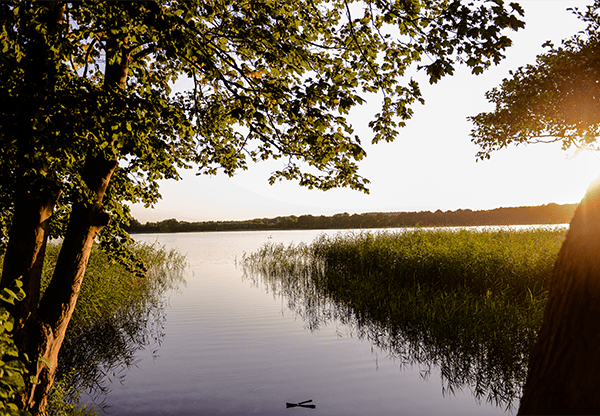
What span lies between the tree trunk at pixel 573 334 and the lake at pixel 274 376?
4321 millimetres

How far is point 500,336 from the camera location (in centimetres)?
794

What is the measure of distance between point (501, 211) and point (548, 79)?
30.1 meters

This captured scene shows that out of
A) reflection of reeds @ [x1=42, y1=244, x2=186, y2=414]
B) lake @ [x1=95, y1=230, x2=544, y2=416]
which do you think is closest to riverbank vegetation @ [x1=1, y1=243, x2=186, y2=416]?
reflection of reeds @ [x1=42, y1=244, x2=186, y2=414]

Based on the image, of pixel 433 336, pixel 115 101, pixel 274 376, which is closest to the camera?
pixel 115 101

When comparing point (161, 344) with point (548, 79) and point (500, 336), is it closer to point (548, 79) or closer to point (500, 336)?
point (500, 336)

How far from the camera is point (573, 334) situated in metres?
2.42

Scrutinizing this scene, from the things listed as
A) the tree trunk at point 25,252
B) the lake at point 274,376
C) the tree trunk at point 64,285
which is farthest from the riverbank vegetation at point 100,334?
the tree trunk at point 25,252

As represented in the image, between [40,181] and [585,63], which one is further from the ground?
[585,63]

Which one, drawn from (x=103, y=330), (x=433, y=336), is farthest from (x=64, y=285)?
(x=433, y=336)

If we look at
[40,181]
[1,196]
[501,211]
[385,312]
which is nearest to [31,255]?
[40,181]

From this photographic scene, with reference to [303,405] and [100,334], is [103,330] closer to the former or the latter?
[100,334]

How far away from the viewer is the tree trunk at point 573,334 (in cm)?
235

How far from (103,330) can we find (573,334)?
11.3 m

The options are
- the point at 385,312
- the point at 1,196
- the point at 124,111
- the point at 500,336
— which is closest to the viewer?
the point at 124,111
